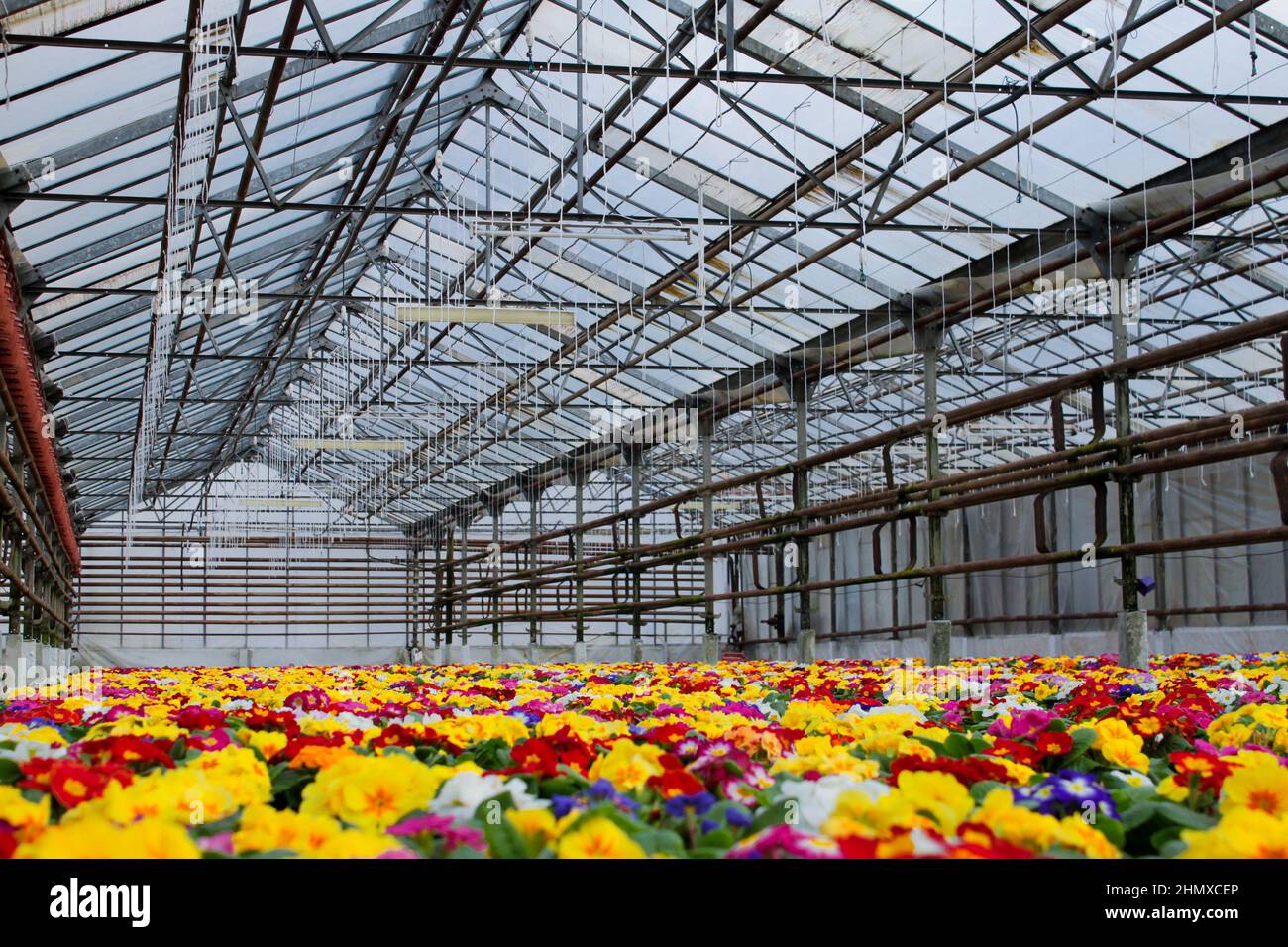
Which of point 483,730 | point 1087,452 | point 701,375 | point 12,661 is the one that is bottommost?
point 12,661

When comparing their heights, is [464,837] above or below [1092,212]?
below

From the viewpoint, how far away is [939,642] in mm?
5691

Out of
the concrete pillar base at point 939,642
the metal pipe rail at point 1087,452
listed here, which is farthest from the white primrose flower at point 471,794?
the concrete pillar base at point 939,642

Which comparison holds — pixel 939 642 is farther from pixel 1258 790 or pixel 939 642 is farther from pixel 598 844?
pixel 598 844

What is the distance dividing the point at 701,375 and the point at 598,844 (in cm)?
1849

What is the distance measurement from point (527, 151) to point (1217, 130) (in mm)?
A: 6603

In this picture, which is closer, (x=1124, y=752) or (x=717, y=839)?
(x=717, y=839)

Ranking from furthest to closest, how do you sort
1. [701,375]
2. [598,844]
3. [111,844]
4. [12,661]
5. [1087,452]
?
[701,375]
[12,661]
[1087,452]
[598,844]
[111,844]

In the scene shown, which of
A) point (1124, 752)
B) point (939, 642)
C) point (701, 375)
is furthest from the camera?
point (701, 375)

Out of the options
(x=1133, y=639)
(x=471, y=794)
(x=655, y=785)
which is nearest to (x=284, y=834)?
(x=471, y=794)
